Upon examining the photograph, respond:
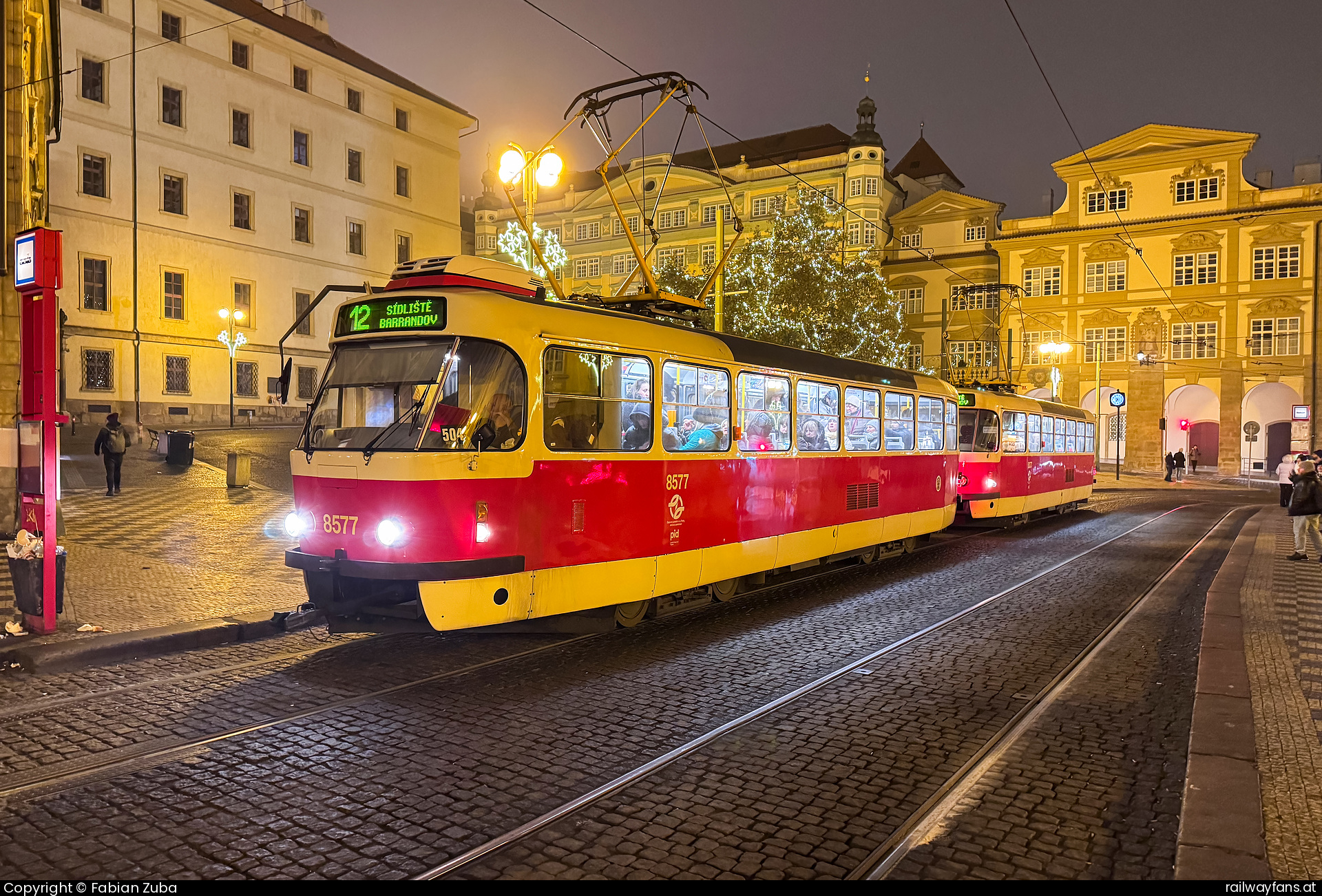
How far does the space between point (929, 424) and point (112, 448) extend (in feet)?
55.0

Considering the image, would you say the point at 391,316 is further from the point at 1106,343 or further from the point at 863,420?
the point at 1106,343

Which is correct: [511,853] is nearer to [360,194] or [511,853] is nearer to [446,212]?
[360,194]

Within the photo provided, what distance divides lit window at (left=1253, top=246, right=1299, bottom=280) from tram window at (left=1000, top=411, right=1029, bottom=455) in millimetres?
39402

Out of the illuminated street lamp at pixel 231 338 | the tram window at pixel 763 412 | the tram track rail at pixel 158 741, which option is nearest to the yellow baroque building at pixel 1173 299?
the illuminated street lamp at pixel 231 338

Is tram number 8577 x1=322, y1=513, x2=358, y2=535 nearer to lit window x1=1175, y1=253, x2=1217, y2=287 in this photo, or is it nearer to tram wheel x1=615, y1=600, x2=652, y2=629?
tram wheel x1=615, y1=600, x2=652, y2=629

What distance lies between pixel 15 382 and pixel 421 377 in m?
9.85

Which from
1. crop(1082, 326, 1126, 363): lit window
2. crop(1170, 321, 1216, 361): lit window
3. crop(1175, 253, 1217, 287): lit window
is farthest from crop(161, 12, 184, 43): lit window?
crop(1170, 321, 1216, 361): lit window

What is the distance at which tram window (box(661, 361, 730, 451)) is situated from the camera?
9.05m

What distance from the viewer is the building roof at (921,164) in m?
75.5

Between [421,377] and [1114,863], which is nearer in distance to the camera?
[1114,863]

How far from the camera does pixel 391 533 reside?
23.3ft

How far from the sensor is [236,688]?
689 centimetres

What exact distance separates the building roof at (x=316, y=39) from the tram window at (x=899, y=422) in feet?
137

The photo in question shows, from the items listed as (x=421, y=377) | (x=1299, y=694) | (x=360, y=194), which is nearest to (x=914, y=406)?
(x=1299, y=694)
